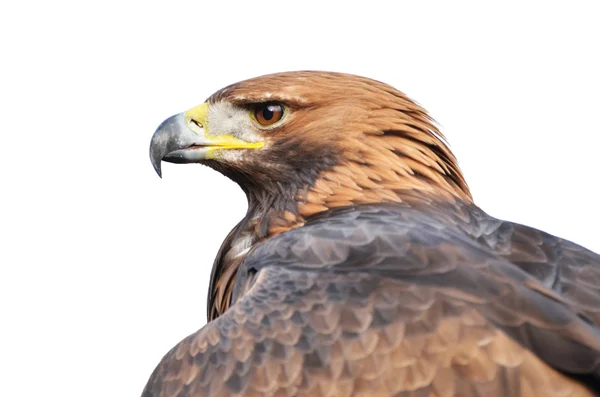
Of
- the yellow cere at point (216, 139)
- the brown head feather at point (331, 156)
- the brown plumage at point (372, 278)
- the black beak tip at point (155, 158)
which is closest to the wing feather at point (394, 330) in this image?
the brown plumage at point (372, 278)

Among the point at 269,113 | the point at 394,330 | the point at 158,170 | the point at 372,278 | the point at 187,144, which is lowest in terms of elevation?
the point at 394,330

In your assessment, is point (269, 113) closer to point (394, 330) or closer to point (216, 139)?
point (216, 139)

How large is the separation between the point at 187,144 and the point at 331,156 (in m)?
0.80

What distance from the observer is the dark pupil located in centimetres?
584

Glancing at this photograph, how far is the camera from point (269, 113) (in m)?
5.84

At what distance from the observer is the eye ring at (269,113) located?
584cm

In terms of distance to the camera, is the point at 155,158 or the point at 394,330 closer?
the point at 394,330

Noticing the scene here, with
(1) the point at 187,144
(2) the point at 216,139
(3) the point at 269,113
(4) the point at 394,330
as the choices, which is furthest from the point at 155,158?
(4) the point at 394,330

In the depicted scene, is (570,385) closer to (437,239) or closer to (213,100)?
(437,239)

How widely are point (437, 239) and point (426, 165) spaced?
90cm

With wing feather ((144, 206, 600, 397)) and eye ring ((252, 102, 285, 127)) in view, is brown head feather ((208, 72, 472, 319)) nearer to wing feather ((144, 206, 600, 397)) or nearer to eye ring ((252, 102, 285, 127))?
eye ring ((252, 102, 285, 127))

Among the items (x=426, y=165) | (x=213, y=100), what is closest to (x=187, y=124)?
(x=213, y=100)

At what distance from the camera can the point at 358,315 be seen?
4422mm

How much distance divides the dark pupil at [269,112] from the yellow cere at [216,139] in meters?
0.14
